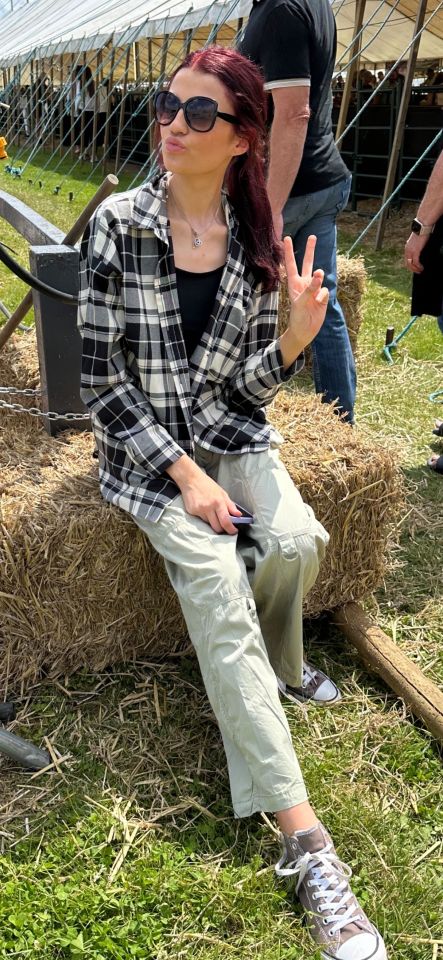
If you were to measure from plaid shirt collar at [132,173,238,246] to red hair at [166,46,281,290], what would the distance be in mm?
76

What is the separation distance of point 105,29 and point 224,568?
42.1 ft

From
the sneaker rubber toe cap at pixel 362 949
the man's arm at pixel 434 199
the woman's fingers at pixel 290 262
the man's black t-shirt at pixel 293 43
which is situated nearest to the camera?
the sneaker rubber toe cap at pixel 362 949

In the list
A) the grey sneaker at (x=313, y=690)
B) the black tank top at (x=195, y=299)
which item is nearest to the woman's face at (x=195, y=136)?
the black tank top at (x=195, y=299)

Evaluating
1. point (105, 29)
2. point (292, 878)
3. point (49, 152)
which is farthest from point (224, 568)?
point (49, 152)

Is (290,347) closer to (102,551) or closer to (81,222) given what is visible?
(102,551)

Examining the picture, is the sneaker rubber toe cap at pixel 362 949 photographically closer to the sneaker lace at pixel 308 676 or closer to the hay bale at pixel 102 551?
the sneaker lace at pixel 308 676

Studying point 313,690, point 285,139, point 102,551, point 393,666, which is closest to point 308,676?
point 313,690

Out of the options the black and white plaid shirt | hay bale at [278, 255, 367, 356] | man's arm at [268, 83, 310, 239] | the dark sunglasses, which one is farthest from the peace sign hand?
hay bale at [278, 255, 367, 356]

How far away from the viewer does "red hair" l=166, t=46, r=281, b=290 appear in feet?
6.43

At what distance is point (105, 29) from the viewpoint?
12.6 m

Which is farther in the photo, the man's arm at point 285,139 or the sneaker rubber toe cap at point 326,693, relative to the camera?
the man's arm at point 285,139

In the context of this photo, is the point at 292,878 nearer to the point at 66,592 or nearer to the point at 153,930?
the point at 153,930

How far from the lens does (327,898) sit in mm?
1724

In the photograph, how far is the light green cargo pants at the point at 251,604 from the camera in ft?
5.99
